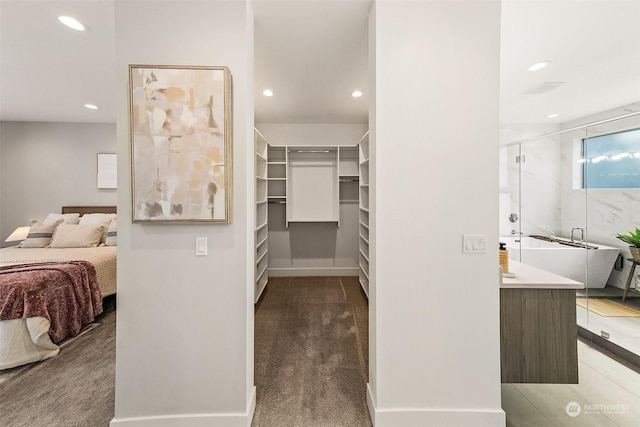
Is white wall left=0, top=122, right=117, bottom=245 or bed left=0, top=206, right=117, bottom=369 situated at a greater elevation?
white wall left=0, top=122, right=117, bottom=245

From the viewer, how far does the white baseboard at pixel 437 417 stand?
5.19 feet

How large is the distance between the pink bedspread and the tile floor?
12.2 ft

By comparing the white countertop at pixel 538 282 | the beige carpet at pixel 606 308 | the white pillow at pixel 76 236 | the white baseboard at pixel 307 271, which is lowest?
the white baseboard at pixel 307 271

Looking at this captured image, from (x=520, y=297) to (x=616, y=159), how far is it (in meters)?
2.30

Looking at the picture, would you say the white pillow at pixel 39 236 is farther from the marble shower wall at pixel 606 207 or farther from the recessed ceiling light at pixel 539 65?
the marble shower wall at pixel 606 207

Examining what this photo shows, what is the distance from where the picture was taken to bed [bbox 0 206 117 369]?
7.26 feet

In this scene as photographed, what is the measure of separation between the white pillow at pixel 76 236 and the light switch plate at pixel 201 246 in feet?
10.2

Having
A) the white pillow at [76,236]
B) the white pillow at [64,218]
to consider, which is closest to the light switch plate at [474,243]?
the white pillow at [76,236]

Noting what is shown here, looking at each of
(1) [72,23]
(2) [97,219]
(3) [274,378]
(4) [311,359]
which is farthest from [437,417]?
(2) [97,219]

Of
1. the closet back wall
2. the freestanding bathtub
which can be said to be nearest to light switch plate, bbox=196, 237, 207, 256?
the closet back wall

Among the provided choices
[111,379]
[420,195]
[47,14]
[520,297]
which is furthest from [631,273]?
[47,14]

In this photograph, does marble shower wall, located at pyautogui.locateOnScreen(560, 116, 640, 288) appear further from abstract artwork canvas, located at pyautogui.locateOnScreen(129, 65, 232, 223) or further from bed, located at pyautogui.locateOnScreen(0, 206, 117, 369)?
bed, located at pyautogui.locateOnScreen(0, 206, 117, 369)

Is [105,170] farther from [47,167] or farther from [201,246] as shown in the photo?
[201,246]

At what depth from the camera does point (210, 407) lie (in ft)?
5.25
